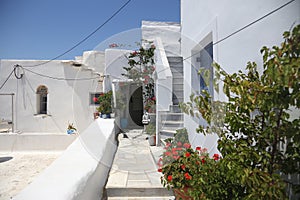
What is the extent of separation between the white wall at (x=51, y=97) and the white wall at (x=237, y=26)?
6057mm

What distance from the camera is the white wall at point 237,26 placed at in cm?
116

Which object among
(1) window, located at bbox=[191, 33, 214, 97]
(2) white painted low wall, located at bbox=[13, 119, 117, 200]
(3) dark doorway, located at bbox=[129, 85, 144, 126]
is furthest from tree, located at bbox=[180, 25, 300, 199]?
(3) dark doorway, located at bbox=[129, 85, 144, 126]

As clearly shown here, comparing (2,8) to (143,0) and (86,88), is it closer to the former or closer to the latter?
(143,0)

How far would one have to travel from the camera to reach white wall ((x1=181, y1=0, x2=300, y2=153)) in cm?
116

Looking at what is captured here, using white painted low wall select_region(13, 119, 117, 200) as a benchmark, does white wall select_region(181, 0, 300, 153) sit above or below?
above

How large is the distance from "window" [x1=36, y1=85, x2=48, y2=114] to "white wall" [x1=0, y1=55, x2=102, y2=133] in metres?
0.15

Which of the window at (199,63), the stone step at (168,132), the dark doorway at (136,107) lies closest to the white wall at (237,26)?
the window at (199,63)

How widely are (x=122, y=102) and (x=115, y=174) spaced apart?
397 centimetres

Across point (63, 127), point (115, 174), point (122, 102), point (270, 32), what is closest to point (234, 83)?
point (270, 32)

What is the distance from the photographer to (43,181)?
56.0 inches

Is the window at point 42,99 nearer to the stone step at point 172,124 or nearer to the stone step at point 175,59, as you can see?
the stone step at point 175,59

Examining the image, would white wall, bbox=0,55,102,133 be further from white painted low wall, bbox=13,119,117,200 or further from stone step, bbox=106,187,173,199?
stone step, bbox=106,187,173,199

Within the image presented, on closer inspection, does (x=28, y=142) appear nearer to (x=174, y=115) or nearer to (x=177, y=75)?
(x=174, y=115)

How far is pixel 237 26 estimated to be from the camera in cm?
165
